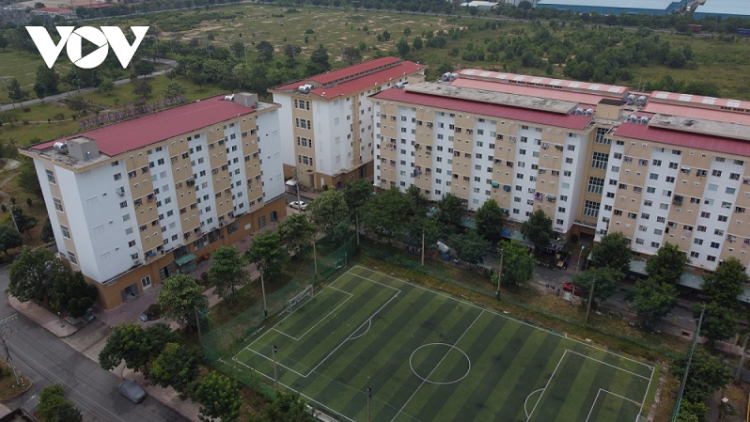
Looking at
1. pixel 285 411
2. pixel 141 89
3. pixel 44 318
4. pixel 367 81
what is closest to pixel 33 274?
pixel 44 318

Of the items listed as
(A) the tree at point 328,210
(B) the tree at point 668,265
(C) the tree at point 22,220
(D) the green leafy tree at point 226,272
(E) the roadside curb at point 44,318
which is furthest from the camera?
(C) the tree at point 22,220

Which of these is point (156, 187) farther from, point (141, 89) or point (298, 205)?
point (141, 89)

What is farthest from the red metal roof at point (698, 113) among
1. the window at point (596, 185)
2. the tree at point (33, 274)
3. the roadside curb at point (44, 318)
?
the roadside curb at point (44, 318)

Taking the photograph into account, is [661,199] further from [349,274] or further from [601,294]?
[349,274]

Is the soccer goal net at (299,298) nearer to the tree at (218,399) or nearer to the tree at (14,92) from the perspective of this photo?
the tree at (218,399)

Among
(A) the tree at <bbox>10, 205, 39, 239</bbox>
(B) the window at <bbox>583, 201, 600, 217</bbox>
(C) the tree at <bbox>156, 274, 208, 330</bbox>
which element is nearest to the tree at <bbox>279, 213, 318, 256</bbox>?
(C) the tree at <bbox>156, 274, 208, 330</bbox>

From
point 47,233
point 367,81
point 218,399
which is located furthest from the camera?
point 367,81
